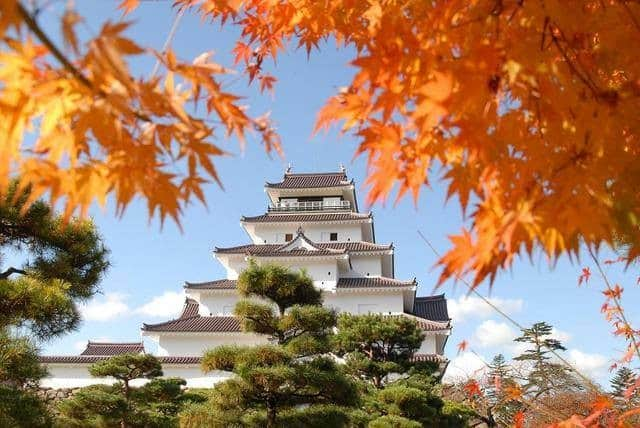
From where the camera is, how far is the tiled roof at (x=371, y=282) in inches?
720

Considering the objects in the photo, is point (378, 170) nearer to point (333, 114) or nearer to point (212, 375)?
point (333, 114)

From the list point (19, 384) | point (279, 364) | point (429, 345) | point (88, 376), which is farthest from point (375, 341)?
point (88, 376)

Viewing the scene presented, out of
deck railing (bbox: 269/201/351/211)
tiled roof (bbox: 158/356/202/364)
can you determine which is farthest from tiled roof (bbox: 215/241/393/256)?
tiled roof (bbox: 158/356/202/364)

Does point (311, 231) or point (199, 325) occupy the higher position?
point (311, 231)

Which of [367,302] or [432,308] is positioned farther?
[432,308]

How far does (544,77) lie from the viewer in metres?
0.99

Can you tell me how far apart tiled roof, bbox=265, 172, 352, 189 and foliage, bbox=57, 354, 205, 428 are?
11.3m

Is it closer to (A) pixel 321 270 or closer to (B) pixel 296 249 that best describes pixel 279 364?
(B) pixel 296 249

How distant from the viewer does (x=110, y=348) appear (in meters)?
20.0

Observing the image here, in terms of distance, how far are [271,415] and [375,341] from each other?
11.1 ft

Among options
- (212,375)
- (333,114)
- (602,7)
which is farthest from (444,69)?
(212,375)

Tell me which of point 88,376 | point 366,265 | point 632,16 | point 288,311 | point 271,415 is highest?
point 366,265

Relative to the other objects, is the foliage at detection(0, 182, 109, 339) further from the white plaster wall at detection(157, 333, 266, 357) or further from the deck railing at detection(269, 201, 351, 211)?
the deck railing at detection(269, 201, 351, 211)

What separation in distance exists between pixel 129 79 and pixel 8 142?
0.22m
